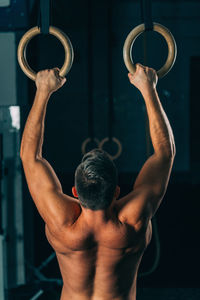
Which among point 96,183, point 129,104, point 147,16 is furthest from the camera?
point 129,104

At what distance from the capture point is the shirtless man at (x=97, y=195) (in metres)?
1.18

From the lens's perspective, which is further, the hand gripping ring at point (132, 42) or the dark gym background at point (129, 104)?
the dark gym background at point (129, 104)

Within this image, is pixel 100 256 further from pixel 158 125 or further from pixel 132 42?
pixel 132 42

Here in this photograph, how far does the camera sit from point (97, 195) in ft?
3.83

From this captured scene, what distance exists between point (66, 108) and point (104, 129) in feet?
1.40

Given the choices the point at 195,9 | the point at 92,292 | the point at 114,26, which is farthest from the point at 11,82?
the point at 195,9

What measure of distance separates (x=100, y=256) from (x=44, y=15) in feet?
2.34

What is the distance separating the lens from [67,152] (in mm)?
4246

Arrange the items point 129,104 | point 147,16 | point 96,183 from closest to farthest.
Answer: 1. point 96,183
2. point 147,16
3. point 129,104

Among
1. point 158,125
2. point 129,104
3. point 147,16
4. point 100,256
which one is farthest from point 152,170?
point 129,104

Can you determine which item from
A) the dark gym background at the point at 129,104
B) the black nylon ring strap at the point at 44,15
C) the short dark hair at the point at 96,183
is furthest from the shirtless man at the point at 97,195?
the dark gym background at the point at 129,104

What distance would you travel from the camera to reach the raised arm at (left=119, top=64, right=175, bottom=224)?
1218 millimetres

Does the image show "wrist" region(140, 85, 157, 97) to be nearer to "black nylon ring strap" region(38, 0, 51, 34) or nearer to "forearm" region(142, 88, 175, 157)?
"forearm" region(142, 88, 175, 157)

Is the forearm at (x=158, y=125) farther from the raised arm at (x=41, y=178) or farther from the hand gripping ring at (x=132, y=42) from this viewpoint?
the raised arm at (x=41, y=178)
